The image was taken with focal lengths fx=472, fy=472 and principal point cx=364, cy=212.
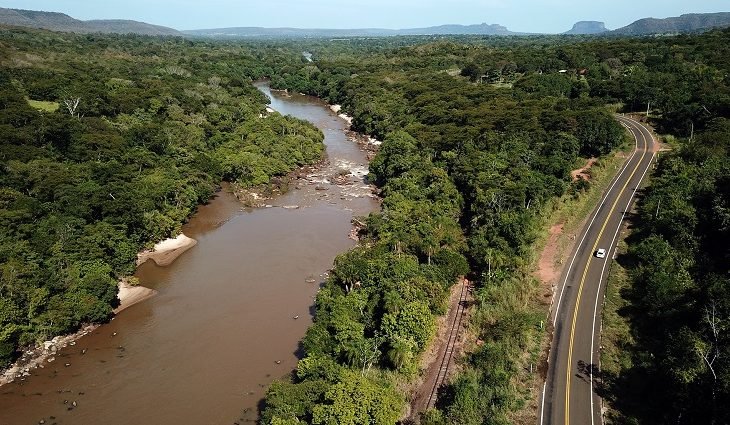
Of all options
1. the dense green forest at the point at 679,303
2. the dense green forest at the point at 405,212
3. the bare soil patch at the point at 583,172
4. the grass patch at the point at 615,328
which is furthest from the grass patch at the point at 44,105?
the dense green forest at the point at 679,303

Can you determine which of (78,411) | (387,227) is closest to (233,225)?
(387,227)

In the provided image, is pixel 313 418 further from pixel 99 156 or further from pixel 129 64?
pixel 129 64

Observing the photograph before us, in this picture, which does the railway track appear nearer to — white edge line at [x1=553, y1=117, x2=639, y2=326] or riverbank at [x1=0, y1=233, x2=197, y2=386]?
white edge line at [x1=553, y1=117, x2=639, y2=326]

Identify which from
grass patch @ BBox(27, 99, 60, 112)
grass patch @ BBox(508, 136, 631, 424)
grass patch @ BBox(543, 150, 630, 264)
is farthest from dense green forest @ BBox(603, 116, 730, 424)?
grass patch @ BBox(27, 99, 60, 112)

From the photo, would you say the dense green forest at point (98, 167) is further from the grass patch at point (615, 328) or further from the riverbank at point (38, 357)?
the grass patch at point (615, 328)

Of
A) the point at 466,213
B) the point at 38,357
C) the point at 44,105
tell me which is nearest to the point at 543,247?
the point at 466,213
